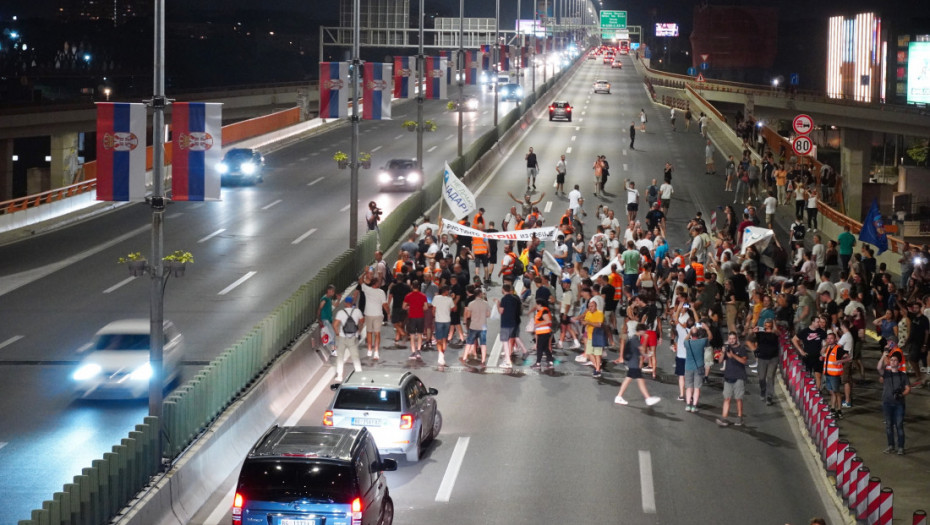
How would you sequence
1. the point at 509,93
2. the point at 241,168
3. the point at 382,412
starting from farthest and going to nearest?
the point at 509,93 → the point at 241,168 → the point at 382,412

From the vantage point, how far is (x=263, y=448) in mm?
13445

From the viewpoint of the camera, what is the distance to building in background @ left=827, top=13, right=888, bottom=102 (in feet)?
380

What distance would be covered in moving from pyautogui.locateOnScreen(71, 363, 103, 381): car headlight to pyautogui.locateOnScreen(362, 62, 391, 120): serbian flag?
15.8 meters

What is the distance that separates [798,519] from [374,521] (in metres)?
5.94

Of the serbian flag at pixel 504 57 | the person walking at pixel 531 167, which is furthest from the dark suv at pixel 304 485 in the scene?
the serbian flag at pixel 504 57

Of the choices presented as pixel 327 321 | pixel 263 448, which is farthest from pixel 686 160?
pixel 263 448

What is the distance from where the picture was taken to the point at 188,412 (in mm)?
17094

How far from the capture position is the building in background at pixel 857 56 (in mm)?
A: 115875

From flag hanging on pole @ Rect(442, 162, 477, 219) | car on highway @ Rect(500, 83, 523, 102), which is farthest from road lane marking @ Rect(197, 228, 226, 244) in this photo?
car on highway @ Rect(500, 83, 523, 102)

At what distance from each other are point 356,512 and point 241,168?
125 ft

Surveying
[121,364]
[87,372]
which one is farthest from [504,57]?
[87,372]

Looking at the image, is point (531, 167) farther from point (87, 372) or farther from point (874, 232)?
point (87, 372)

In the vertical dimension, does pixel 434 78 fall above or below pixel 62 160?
above

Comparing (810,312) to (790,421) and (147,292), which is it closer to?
(790,421)
